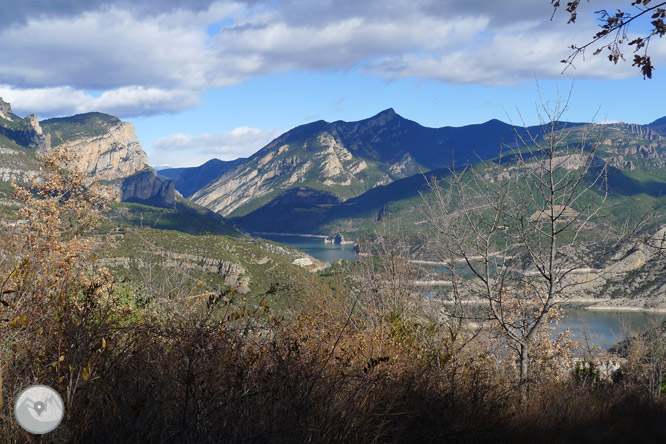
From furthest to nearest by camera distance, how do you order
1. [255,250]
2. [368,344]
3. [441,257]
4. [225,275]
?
[255,250] → [225,275] → [441,257] → [368,344]

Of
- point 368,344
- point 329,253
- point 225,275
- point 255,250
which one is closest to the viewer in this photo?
point 368,344

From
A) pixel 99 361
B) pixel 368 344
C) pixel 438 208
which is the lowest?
pixel 368 344

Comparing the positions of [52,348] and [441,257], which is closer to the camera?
[52,348]

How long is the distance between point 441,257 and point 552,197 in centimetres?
195

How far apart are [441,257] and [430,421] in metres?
4.68

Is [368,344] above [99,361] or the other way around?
the other way around

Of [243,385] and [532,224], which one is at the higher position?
[532,224]

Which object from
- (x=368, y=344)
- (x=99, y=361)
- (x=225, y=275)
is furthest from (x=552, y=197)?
(x=225, y=275)

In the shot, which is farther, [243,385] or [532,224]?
[532,224]

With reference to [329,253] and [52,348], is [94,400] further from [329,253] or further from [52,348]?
[329,253]

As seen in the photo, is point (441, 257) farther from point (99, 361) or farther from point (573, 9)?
point (99, 361)

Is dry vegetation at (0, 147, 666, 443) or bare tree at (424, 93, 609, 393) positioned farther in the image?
bare tree at (424, 93, 609, 393)

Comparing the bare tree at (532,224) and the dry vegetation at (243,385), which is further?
the bare tree at (532,224)

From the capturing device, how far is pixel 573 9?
11.1 feet
